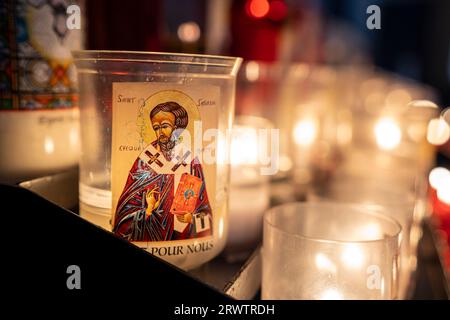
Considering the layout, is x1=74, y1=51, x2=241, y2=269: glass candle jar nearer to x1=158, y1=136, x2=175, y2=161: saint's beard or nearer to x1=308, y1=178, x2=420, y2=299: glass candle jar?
x1=158, y1=136, x2=175, y2=161: saint's beard

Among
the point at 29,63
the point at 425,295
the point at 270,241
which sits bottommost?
the point at 425,295

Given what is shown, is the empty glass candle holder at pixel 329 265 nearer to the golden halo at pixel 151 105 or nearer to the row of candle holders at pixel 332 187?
the row of candle holders at pixel 332 187

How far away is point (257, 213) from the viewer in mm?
555

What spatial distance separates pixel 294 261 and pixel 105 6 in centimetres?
44

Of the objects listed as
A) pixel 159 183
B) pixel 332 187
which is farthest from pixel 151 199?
pixel 332 187

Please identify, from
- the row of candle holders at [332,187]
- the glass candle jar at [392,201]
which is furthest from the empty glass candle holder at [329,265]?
the glass candle jar at [392,201]

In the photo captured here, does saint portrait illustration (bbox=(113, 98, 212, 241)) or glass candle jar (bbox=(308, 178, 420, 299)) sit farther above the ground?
saint portrait illustration (bbox=(113, 98, 212, 241))

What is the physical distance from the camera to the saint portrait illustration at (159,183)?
33cm

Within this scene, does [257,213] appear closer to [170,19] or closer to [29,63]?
[29,63]

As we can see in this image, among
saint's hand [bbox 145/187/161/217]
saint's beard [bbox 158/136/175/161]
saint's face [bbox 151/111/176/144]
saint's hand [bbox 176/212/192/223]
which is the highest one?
saint's face [bbox 151/111/176/144]

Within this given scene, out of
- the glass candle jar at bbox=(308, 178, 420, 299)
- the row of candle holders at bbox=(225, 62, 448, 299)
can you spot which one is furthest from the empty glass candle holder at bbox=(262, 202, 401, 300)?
the glass candle jar at bbox=(308, 178, 420, 299)

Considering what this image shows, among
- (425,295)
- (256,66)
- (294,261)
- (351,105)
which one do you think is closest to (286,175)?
(256,66)

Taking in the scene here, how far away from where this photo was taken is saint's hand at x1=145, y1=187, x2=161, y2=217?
13.0 inches

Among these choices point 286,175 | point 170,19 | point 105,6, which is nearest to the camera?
point 105,6
